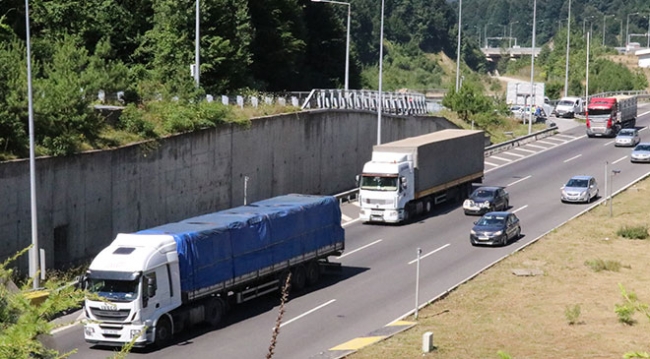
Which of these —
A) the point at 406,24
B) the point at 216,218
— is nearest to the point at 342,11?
the point at 406,24

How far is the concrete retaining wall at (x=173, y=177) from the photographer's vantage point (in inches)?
1463

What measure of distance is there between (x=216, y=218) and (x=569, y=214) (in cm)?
2525

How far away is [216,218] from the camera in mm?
34000

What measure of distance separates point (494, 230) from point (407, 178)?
593 cm

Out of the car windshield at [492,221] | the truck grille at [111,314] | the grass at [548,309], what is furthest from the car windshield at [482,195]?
the truck grille at [111,314]

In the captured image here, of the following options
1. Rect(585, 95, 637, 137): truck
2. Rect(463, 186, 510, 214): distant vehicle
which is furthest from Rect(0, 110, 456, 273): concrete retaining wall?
Rect(585, 95, 637, 137): truck

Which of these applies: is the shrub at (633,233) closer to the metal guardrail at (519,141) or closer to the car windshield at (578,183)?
the car windshield at (578,183)

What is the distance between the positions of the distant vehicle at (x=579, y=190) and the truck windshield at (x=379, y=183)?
12.1 m

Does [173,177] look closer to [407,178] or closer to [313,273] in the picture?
[313,273]

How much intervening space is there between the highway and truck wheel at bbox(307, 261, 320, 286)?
14.2 inches

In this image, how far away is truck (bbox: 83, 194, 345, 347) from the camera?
28.8 metres

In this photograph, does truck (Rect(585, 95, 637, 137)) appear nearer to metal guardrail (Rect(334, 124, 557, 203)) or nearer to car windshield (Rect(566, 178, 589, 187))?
metal guardrail (Rect(334, 124, 557, 203))

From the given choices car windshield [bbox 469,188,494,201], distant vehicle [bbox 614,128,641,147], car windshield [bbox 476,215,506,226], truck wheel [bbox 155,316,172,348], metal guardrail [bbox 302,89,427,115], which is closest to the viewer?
truck wheel [bbox 155,316,172,348]

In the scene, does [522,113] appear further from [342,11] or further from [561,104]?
[342,11]
